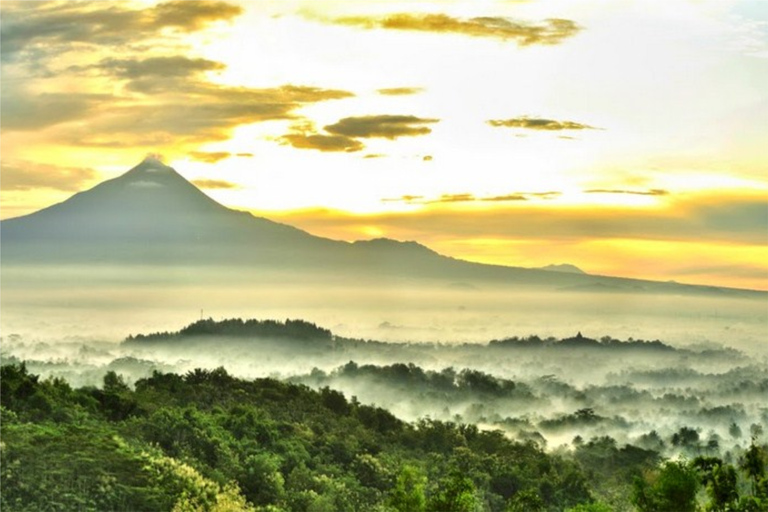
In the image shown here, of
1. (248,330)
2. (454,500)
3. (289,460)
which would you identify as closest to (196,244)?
(248,330)

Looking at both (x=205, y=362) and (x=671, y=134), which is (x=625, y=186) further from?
(x=205, y=362)

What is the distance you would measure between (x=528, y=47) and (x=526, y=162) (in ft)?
5.36

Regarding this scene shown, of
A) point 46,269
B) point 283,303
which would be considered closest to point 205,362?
point 283,303

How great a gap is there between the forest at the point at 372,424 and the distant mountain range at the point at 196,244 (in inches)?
53.3

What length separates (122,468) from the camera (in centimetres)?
1135

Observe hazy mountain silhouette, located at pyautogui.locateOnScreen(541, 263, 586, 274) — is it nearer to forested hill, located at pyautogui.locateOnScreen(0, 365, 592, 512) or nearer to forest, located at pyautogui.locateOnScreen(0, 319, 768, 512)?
forest, located at pyautogui.locateOnScreen(0, 319, 768, 512)

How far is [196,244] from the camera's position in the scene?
22406 mm

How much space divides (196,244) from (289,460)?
9175mm

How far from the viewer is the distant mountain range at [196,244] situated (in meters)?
17.9

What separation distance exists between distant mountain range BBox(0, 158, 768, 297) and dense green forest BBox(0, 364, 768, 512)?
85.3 inches

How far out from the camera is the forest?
11.0 metres

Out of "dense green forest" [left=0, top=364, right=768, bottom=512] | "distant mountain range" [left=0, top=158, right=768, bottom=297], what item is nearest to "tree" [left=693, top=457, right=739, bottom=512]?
"dense green forest" [left=0, top=364, right=768, bottom=512]

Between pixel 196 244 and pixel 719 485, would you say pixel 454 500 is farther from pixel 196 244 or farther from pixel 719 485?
Answer: pixel 196 244

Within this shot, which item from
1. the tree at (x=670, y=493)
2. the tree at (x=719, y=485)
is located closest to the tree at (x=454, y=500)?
the tree at (x=670, y=493)
